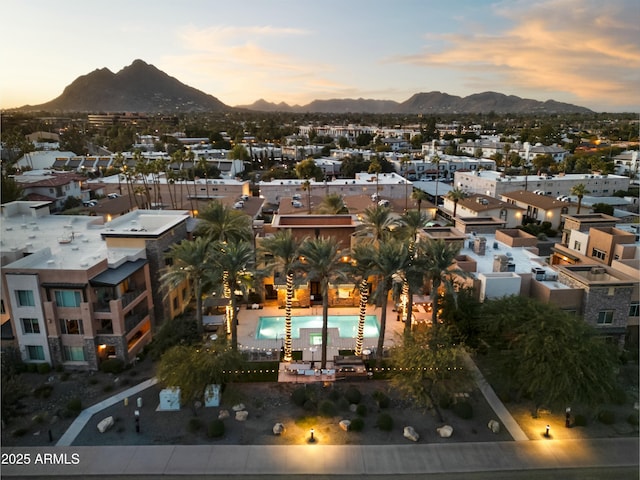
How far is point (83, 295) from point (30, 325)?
446cm

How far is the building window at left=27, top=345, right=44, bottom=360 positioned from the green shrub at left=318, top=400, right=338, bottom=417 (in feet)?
65.1

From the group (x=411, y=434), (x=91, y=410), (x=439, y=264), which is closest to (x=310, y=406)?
(x=411, y=434)

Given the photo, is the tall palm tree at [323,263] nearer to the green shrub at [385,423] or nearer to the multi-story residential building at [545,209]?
the green shrub at [385,423]

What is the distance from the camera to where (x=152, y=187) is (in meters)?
76.6

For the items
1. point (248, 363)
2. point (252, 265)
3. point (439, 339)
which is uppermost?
point (252, 265)

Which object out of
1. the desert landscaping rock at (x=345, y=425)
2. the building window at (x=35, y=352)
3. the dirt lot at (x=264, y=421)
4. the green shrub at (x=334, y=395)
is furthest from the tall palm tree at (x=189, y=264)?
the desert landscaping rock at (x=345, y=425)

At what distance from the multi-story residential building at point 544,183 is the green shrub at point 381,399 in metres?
59.2

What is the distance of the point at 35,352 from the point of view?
30.0 meters

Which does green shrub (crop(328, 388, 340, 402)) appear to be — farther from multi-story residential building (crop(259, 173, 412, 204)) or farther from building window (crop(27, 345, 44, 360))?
multi-story residential building (crop(259, 173, 412, 204))

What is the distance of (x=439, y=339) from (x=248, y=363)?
1337 cm

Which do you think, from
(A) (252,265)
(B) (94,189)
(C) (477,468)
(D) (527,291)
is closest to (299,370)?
(A) (252,265)

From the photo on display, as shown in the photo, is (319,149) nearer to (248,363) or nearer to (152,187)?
(152,187)

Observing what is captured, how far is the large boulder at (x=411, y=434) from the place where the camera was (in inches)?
906

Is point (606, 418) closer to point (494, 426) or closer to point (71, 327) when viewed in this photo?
point (494, 426)
